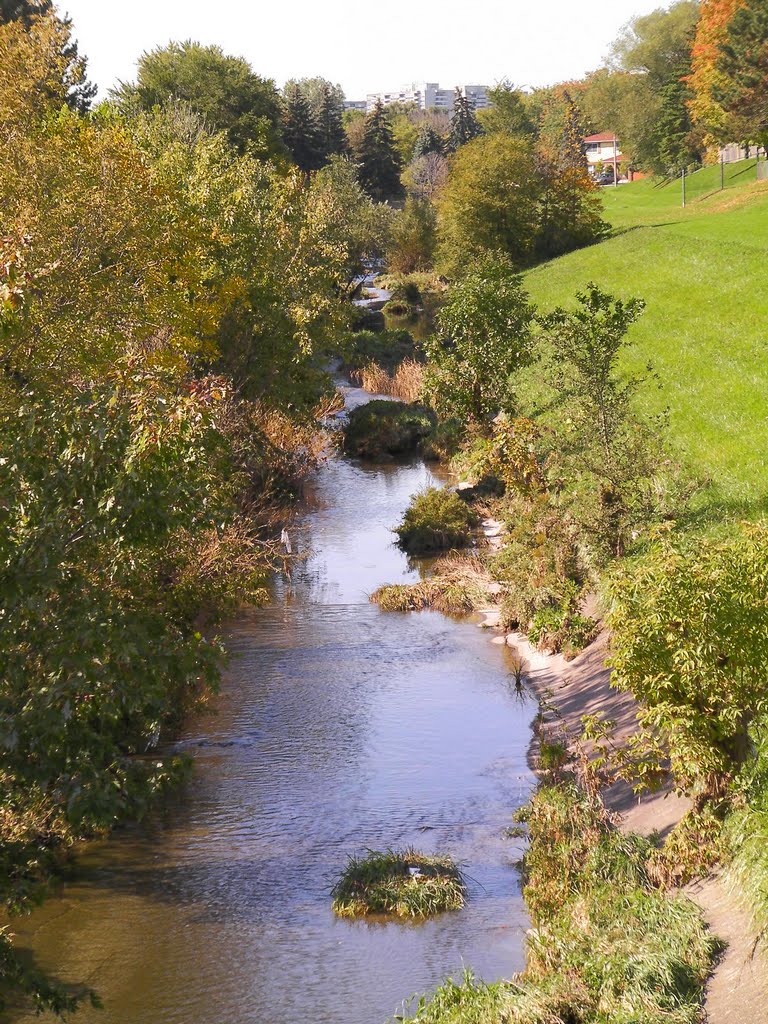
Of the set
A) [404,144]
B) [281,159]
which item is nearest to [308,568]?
[281,159]

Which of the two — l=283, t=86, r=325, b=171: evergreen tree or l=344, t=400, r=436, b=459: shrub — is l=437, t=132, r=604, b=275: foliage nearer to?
l=283, t=86, r=325, b=171: evergreen tree

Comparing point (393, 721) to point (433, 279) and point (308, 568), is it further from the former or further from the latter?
point (433, 279)

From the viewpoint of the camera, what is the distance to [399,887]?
11406mm

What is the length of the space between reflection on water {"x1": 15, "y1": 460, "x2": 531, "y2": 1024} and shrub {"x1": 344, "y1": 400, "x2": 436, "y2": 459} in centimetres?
1453

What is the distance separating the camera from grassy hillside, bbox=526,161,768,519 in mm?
18797

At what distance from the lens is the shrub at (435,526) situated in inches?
977

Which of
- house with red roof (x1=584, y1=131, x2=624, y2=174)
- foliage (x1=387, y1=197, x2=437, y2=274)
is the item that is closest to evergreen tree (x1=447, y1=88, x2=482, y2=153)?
foliage (x1=387, y1=197, x2=437, y2=274)

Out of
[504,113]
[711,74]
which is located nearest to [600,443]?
[711,74]

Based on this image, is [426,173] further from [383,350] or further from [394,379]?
[394,379]

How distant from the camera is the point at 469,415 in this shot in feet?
105

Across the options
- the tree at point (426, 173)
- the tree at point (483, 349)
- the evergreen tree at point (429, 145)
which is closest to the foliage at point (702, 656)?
the tree at point (483, 349)

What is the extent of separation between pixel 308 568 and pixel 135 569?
1447 centimetres

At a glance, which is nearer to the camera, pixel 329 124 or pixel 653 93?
pixel 329 124

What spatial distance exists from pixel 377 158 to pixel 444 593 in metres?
77.7
